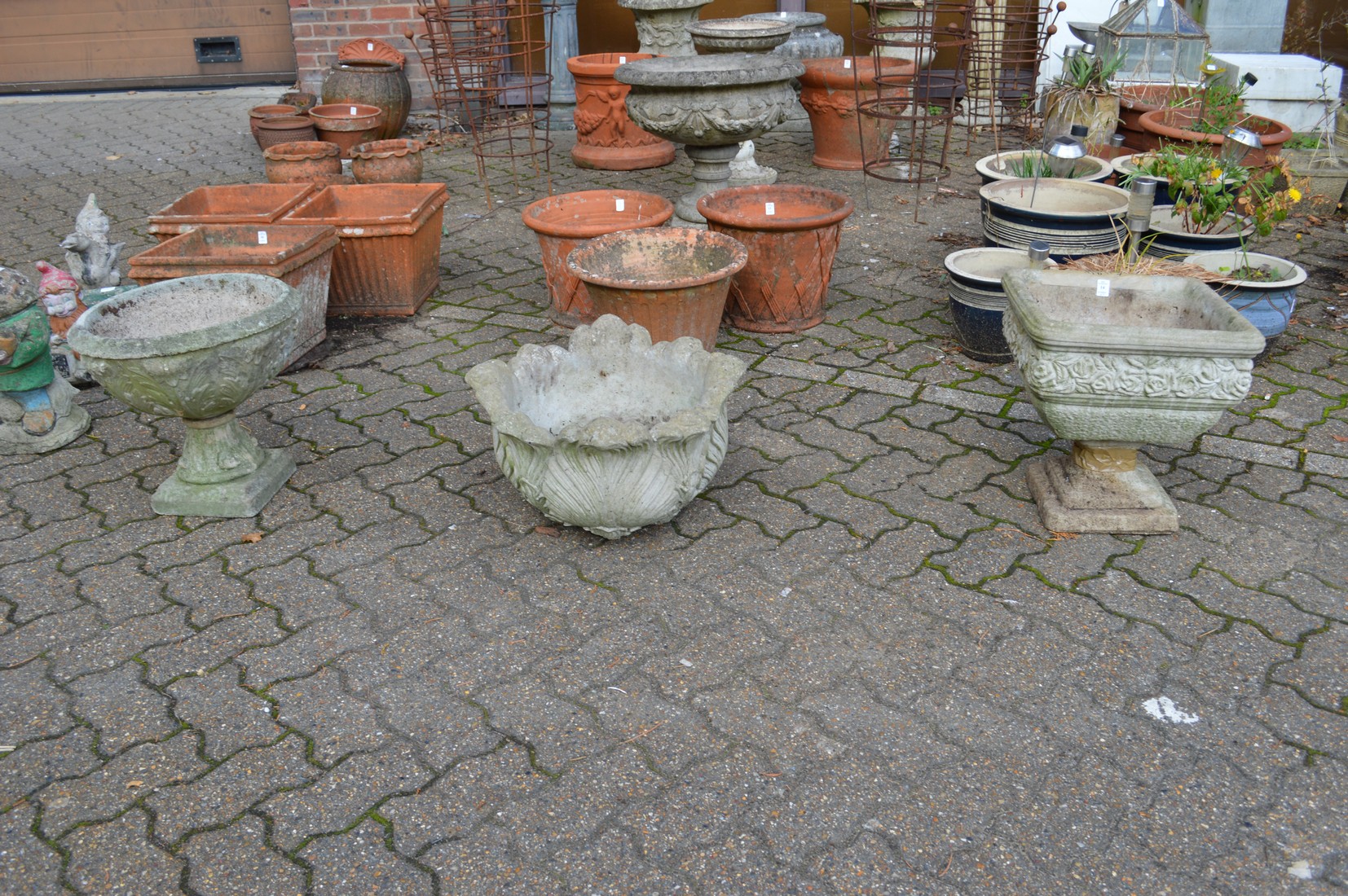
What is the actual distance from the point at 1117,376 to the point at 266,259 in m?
3.53

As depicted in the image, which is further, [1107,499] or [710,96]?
[710,96]

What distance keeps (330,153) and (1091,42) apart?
5286mm

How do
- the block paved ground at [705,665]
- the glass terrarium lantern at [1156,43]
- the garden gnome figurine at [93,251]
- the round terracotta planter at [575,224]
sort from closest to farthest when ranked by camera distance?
the block paved ground at [705,665] → the garden gnome figurine at [93,251] → the round terracotta planter at [575,224] → the glass terrarium lantern at [1156,43]

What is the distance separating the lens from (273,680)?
10.4 ft

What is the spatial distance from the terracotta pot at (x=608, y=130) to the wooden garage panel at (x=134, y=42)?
3671mm

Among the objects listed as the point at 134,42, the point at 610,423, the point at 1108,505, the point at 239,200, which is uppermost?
the point at 134,42

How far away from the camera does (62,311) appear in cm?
500

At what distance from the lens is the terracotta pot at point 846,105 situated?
736 cm

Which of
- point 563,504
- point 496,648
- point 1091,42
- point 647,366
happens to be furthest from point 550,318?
point 1091,42

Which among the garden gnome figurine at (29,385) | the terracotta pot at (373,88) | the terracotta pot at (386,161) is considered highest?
the terracotta pot at (373,88)

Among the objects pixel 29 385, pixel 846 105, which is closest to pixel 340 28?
pixel 846 105

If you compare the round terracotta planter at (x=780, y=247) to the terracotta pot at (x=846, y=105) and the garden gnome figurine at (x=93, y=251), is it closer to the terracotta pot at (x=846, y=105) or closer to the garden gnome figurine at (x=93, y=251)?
the terracotta pot at (x=846, y=105)

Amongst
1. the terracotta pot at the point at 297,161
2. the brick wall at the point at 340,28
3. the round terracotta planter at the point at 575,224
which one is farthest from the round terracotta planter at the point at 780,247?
the brick wall at the point at 340,28

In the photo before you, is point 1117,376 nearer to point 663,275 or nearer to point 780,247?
point 780,247
